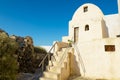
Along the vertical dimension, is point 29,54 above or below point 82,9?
below

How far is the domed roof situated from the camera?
20919 millimetres

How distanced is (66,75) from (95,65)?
2.83m

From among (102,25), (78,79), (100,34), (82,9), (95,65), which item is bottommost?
(78,79)

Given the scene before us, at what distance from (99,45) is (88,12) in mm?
8284

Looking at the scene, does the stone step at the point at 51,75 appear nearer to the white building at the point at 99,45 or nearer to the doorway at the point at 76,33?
the white building at the point at 99,45

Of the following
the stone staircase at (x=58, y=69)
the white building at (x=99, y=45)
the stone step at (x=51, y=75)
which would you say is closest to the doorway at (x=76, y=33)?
the white building at (x=99, y=45)

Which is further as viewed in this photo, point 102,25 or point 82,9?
point 82,9

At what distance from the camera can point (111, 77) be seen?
534 inches

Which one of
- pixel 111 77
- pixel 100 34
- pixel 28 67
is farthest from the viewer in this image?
pixel 28 67

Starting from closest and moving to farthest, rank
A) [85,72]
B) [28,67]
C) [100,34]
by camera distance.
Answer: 1. [85,72]
2. [100,34]
3. [28,67]

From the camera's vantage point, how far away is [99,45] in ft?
47.6

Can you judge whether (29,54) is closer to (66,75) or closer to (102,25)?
(66,75)

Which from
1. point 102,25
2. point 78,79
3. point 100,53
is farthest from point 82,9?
point 78,79

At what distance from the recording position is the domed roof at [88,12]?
20919mm
